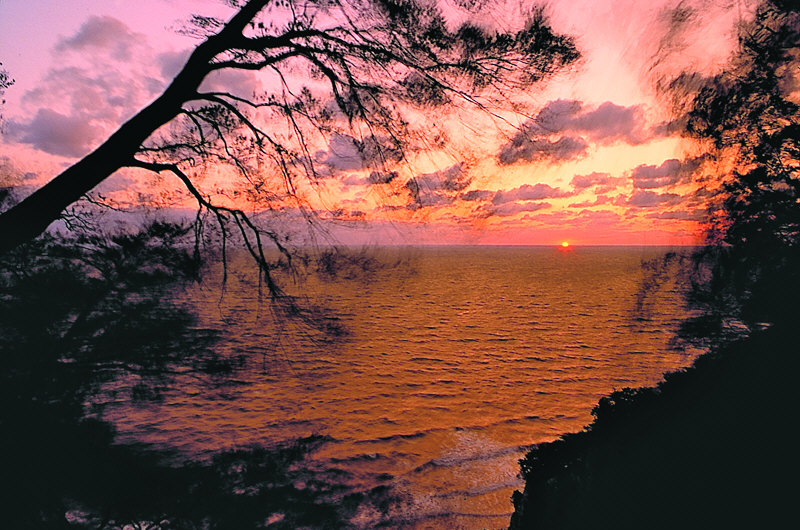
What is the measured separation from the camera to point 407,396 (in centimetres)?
1392

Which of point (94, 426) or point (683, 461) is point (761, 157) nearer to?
point (683, 461)

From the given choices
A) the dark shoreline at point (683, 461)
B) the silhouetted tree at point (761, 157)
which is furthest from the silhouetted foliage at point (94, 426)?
the silhouetted tree at point (761, 157)

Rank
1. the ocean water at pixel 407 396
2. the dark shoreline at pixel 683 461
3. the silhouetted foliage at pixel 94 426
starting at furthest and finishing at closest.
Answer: the ocean water at pixel 407 396
the silhouetted foliage at pixel 94 426
the dark shoreline at pixel 683 461

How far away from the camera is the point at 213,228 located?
18.0 ft

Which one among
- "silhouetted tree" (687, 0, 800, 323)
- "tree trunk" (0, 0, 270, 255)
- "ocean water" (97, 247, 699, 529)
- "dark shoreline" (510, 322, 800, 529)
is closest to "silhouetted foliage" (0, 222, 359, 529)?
"ocean water" (97, 247, 699, 529)

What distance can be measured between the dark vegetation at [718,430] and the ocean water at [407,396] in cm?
360

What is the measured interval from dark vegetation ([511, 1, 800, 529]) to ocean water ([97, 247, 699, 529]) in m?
3.60

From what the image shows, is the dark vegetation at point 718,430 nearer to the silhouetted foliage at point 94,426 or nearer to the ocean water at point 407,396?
the ocean water at point 407,396

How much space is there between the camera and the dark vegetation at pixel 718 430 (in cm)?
344

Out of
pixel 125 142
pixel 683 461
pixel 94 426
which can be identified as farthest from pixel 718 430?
pixel 94 426

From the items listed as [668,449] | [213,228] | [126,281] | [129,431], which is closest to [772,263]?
[668,449]

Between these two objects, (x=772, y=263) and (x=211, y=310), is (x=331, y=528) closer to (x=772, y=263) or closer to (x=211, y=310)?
(x=772, y=263)

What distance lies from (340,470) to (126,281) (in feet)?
23.9

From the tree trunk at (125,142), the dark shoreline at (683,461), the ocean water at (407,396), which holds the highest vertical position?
the tree trunk at (125,142)
